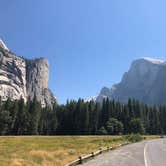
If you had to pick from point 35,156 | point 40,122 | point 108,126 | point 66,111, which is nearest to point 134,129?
point 108,126

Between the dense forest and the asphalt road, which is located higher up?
the dense forest

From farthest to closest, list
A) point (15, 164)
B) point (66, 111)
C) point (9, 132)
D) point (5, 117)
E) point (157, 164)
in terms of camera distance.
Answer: point (66, 111) → point (9, 132) → point (5, 117) → point (157, 164) → point (15, 164)

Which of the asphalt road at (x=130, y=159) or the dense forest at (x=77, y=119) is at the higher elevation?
the dense forest at (x=77, y=119)

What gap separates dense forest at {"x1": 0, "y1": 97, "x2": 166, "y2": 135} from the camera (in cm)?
10969

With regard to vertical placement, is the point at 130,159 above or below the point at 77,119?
below

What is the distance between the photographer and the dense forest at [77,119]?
4318 inches

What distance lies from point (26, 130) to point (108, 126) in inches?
1327

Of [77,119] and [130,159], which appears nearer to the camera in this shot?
[130,159]

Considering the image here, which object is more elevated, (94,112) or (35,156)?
(94,112)

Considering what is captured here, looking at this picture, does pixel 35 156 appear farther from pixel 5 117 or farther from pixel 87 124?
pixel 87 124

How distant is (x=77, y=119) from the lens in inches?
4882

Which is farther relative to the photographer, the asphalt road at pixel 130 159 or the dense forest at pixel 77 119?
the dense forest at pixel 77 119

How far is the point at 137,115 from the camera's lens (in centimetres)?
13625

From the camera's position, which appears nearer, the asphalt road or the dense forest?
the asphalt road
